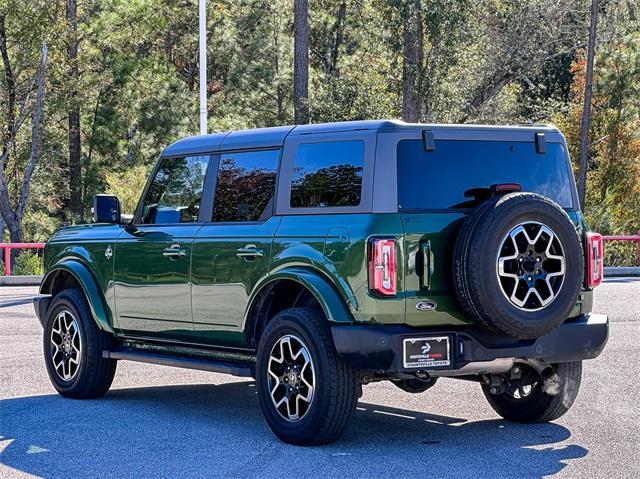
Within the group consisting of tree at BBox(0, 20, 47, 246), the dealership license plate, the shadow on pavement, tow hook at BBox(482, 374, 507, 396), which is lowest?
the shadow on pavement

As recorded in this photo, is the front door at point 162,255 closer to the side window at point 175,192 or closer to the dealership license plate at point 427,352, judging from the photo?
the side window at point 175,192

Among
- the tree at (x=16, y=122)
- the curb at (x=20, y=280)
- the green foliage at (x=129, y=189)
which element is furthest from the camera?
the tree at (x=16, y=122)

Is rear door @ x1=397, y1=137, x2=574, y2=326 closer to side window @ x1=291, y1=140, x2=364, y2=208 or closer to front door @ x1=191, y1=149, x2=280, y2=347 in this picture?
side window @ x1=291, y1=140, x2=364, y2=208

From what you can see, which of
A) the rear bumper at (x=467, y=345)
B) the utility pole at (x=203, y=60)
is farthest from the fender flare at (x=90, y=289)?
the utility pole at (x=203, y=60)

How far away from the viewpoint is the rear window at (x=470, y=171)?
7.83 meters

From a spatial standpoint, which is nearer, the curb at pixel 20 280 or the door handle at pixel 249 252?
the door handle at pixel 249 252

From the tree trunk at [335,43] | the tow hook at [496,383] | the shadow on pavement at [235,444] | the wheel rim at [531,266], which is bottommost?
the shadow on pavement at [235,444]

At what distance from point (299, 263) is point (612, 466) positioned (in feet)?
7.40

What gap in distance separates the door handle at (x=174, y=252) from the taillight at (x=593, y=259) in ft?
9.33

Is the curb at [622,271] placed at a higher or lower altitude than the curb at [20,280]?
higher

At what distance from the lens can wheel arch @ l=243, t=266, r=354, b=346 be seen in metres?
7.68

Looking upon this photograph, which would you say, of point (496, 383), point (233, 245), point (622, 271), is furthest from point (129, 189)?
point (496, 383)

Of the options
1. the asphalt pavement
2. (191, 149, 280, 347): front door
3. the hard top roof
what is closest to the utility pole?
the asphalt pavement

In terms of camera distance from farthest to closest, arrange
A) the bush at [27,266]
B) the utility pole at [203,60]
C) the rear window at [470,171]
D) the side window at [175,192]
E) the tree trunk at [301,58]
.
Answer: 1. the tree trunk at [301,58]
2. the bush at [27,266]
3. the utility pole at [203,60]
4. the side window at [175,192]
5. the rear window at [470,171]
